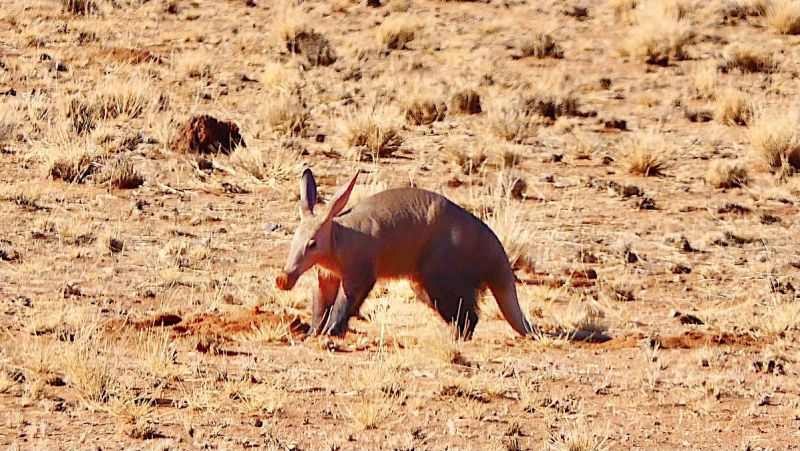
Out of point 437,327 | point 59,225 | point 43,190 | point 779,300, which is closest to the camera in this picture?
point 437,327

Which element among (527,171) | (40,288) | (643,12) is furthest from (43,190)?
(643,12)

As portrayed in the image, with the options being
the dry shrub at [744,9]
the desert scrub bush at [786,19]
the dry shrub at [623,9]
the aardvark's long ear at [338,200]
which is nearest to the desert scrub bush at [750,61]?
the desert scrub bush at [786,19]

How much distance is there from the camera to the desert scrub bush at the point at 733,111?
17906mm

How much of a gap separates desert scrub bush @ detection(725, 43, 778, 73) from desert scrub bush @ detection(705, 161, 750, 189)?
6.70 m

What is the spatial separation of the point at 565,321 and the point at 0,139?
7395mm

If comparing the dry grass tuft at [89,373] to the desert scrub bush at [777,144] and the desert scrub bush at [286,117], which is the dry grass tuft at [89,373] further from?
the desert scrub bush at [777,144]

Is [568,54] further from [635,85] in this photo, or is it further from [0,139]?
[0,139]

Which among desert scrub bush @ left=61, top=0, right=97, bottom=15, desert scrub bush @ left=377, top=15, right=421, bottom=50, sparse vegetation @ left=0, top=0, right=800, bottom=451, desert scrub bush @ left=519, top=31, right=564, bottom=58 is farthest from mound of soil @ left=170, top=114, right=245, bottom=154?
desert scrub bush @ left=61, top=0, right=97, bottom=15

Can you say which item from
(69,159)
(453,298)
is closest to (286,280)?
(453,298)

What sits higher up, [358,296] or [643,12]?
[358,296]

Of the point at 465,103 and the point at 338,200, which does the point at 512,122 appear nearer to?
the point at 465,103

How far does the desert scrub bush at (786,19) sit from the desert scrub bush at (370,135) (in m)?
10.6

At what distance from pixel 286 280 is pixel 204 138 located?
23.4ft

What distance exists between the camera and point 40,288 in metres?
9.52
